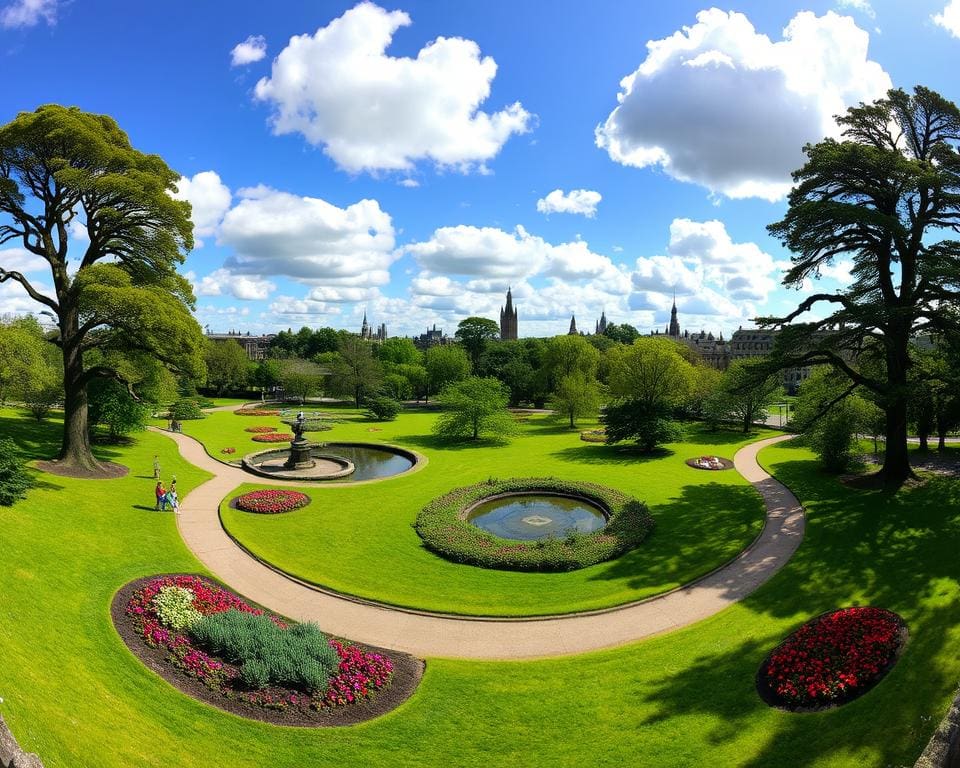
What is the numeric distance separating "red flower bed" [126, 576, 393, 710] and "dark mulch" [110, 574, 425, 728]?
10 centimetres

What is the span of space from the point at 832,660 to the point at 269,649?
39.0ft

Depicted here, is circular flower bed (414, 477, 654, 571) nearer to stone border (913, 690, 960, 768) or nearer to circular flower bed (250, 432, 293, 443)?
stone border (913, 690, 960, 768)

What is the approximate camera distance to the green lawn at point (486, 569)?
16047mm

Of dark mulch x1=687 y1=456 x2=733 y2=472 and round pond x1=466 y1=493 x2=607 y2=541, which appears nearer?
round pond x1=466 y1=493 x2=607 y2=541

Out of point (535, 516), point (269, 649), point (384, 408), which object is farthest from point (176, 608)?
Result: point (384, 408)

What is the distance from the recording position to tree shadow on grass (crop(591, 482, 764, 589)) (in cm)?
1742

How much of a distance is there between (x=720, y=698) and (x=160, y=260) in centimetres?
2822

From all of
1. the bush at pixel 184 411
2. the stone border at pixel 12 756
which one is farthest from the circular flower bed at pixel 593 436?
the stone border at pixel 12 756

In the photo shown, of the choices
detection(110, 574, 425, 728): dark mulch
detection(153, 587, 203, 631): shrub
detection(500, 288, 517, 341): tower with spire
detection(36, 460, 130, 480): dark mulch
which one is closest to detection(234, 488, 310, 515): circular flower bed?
detection(36, 460, 130, 480): dark mulch

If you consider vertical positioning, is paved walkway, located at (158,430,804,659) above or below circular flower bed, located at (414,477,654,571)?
below

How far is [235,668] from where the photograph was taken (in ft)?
36.5

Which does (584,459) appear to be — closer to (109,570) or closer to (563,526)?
(563,526)

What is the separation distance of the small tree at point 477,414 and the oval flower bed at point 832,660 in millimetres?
29334

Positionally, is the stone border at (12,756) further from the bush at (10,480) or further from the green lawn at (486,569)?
the bush at (10,480)
